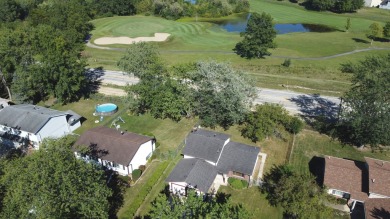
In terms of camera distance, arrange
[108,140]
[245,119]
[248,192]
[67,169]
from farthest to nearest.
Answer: [245,119]
[108,140]
[248,192]
[67,169]

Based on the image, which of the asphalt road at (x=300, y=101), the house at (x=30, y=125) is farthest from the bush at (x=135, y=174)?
the asphalt road at (x=300, y=101)

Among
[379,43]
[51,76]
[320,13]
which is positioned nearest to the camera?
[51,76]

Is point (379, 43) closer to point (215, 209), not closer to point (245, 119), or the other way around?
point (245, 119)

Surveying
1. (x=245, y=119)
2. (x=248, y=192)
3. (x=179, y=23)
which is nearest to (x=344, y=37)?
(x=179, y=23)

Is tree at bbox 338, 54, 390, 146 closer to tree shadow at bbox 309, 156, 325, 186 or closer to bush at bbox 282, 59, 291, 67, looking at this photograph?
A: tree shadow at bbox 309, 156, 325, 186

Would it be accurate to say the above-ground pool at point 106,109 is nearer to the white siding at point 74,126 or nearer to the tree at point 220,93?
the white siding at point 74,126

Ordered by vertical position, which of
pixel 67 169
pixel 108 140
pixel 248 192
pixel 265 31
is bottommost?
pixel 248 192

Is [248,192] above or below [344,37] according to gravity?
below
